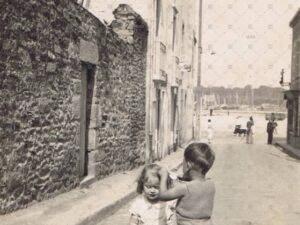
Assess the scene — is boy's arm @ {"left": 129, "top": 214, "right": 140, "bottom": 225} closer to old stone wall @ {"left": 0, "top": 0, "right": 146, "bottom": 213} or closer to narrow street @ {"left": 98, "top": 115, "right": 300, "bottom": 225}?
old stone wall @ {"left": 0, "top": 0, "right": 146, "bottom": 213}

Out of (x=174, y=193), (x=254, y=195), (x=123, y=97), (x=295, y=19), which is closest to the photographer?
(x=174, y=193)

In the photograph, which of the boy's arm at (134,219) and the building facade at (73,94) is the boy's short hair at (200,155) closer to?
the boy's arm at (134,219)

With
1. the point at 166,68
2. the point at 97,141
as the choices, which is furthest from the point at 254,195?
the point at 166,68

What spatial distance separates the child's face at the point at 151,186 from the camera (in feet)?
13.6

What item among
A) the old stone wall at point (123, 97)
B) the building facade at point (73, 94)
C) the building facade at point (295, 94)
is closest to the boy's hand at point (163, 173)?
the building facade at point (73, 94)

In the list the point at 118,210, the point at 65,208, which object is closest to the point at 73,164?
the point at 118,210

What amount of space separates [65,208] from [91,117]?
3.57 meters

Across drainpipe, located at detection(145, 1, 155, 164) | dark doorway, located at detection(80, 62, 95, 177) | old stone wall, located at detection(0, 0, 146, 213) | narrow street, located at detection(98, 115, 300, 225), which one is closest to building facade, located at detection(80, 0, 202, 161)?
drainpipe, located at detection(145, 1, 155, 164)

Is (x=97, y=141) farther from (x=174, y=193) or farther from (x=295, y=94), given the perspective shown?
(x=295, y=94)

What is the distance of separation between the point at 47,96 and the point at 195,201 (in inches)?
205

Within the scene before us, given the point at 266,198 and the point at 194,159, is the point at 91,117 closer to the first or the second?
the point at 266,198

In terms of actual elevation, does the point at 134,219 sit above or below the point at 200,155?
below

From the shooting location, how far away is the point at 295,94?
32.2 meters

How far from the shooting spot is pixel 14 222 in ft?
22.9
